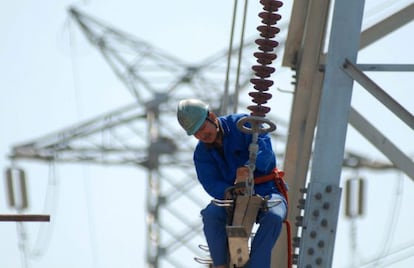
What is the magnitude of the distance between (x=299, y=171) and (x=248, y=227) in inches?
155

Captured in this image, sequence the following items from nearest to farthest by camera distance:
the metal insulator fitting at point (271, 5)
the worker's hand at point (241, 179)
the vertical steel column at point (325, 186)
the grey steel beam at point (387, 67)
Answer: the worker's hand at point (241, 179) → the metal insulator fitting at point (271, 5) → the vertical steel column at point (325, 186) → the grey steel beam at point (387, 67)

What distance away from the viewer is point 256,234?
1198 cm

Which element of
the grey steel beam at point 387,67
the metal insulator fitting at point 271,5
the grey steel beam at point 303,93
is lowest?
the grey steel beam at point 387,67

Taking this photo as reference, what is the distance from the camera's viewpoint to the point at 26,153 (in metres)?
34.6

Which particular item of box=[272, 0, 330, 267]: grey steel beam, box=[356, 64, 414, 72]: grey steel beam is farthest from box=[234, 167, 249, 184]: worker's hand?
box=[272, 0, 330, 267]: grey steel beam

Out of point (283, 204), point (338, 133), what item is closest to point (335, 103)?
point (338, 133)

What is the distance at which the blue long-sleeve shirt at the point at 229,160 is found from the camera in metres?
12.1

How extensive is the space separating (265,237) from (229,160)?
1.98ft

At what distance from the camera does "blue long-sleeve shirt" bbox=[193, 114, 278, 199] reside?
12.1 m

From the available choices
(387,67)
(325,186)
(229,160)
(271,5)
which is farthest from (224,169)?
(387,67)

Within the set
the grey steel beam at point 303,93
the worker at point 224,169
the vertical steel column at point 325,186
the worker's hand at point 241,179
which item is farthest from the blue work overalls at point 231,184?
the grey steel beam at point 303,93

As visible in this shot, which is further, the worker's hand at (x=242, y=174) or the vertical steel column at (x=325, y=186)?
the vertical steel column at (x=325, y=186)

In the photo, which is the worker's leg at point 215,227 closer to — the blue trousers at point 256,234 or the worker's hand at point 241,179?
the blue trousers at point 256,234

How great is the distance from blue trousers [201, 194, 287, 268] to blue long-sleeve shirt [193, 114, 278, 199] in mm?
148
